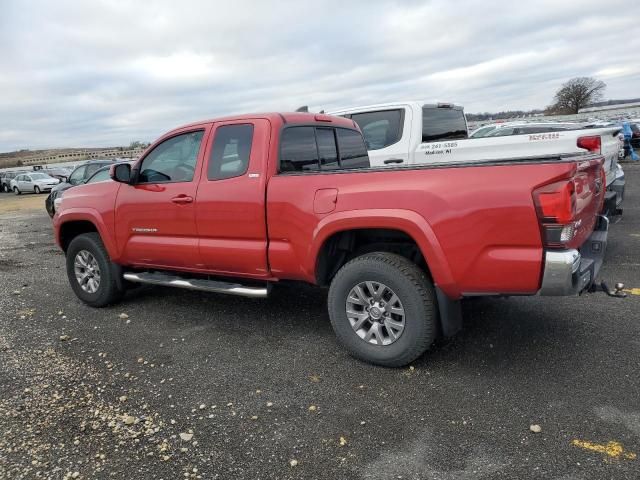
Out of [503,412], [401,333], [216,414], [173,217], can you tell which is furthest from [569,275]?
[173,217]

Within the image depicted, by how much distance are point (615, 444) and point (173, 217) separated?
3.84 meters

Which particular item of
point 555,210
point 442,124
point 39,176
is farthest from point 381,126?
point 39,176

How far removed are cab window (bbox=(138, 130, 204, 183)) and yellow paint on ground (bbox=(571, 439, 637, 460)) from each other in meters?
3.64

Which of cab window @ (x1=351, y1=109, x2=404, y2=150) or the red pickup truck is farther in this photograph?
cab window @ (x1=351, y1=109, x2=404, y2=150)

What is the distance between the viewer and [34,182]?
1232 inches

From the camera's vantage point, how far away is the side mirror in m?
4.99

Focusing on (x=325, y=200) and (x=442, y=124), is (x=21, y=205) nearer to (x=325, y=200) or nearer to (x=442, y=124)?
(x=442, y=124)

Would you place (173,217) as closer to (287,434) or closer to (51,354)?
(51,354)

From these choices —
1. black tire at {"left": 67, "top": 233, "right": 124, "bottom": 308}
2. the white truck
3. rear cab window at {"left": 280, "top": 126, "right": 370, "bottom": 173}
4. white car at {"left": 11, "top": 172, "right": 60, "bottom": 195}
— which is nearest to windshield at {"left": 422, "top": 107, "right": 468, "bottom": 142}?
the white truck

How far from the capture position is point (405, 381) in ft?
11.7

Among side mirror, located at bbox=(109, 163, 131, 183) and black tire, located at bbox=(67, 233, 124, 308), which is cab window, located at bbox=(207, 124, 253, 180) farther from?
black tire, located at bbox=(67, 233, 124, 308)

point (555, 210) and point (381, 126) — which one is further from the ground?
point (381, 126)

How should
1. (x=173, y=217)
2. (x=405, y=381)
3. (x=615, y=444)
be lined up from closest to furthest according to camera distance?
(x=615, y=444) → (x=405, y=381) → (x=173, y=217)

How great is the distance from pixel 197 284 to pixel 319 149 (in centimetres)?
172
